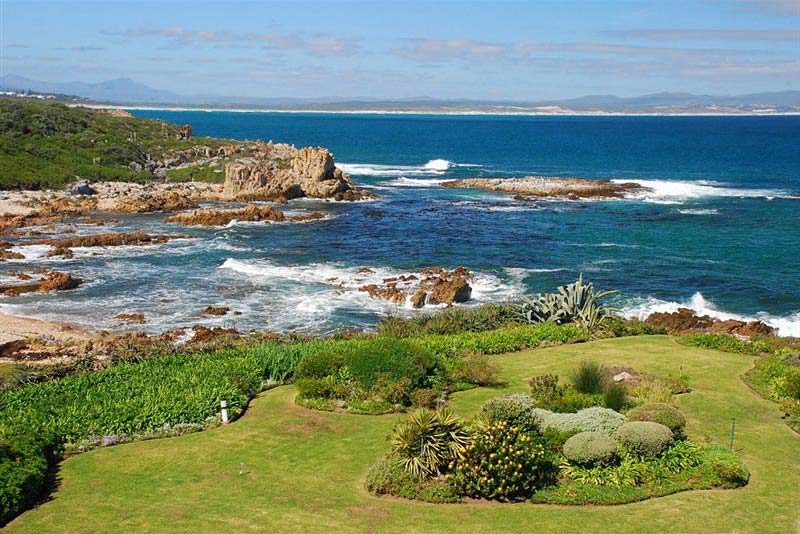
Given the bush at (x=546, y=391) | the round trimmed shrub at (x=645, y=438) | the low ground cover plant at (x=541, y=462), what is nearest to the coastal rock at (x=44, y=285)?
the bush at (x=546, y=391)

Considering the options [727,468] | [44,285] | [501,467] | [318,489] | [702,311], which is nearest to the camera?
[501,467]

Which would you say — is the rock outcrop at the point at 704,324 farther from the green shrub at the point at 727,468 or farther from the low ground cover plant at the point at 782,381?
the green shrub at the point at 727,468

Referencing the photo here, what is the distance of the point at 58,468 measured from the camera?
1731 cm

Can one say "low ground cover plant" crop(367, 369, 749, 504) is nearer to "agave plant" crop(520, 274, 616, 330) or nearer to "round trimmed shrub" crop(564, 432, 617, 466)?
"round trimmed shrub" crop(564, 432, 617, 466)

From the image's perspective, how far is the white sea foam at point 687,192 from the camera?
260 feet

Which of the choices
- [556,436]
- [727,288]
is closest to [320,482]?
[556,436]

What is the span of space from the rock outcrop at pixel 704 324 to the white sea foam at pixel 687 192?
42785mm

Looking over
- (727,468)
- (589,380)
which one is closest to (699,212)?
(589,380)

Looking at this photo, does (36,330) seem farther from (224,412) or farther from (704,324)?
(704,324)

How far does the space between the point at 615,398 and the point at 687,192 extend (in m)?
69.5

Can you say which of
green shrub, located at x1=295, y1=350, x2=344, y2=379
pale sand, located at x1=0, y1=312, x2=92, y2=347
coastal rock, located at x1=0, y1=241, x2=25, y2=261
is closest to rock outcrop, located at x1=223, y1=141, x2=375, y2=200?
coastal rock, located at x1=0, y1=241, x2=25, y2=261

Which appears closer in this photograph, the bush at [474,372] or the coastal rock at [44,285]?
the bush at [474,372]

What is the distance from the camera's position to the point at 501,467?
1532 cm

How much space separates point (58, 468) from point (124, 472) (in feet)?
5.33
